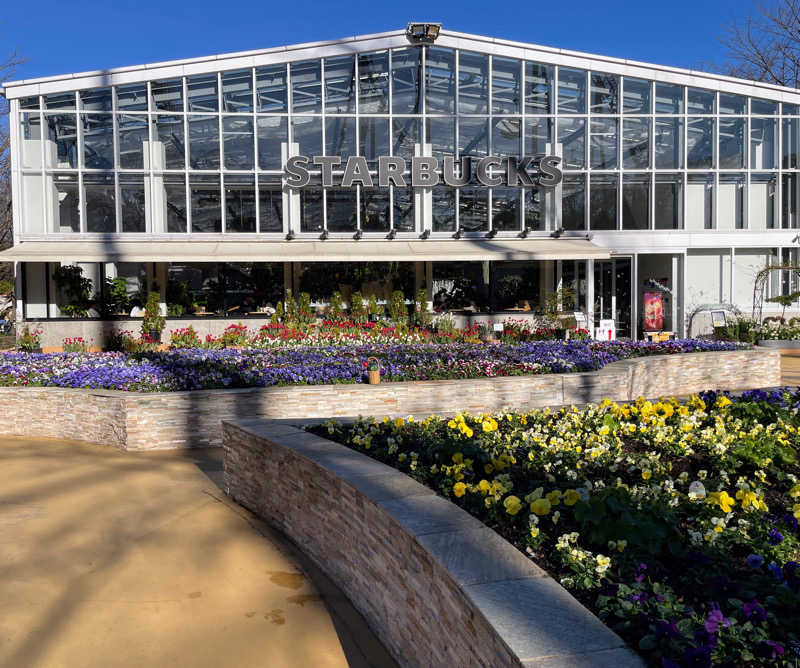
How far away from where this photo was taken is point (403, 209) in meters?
17.5

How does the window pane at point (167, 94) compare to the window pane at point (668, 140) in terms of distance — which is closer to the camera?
the window pane at point (167, 94)

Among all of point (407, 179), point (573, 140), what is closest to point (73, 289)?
point (407, 179)

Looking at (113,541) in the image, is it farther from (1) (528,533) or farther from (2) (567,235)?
(2) (567,235)

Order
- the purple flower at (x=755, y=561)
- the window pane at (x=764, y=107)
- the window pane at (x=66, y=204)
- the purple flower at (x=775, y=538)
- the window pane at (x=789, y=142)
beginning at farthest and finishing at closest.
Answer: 1. the window pane at (x=789, y=142)
2. the window pane at (x=764, y=107)
3. the window pane at (x=66, y=204)
4. the purple flower at (x=775, y=538)
5. the purple flower at (x=755, y=561)

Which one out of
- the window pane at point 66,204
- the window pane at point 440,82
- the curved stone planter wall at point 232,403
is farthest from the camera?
the window pane at point 440,82

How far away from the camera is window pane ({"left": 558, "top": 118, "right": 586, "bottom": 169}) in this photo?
58.3 feet

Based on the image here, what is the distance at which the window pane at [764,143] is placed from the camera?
1800cm

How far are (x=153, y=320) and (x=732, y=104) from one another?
1600cm

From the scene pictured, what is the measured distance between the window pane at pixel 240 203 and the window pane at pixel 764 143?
530 inches

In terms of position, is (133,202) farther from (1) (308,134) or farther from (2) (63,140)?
(1) (308,134)

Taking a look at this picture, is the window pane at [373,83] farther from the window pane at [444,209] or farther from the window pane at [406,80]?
the window pane at [444,209]

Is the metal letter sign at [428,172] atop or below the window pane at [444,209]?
atop

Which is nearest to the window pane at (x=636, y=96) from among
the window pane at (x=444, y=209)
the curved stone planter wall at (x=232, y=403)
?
the window pane at (x=444, y=209)

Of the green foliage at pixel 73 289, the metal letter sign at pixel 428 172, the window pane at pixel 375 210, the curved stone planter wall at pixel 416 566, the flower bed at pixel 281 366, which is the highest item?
the metal letter sign at pixel 428 172
